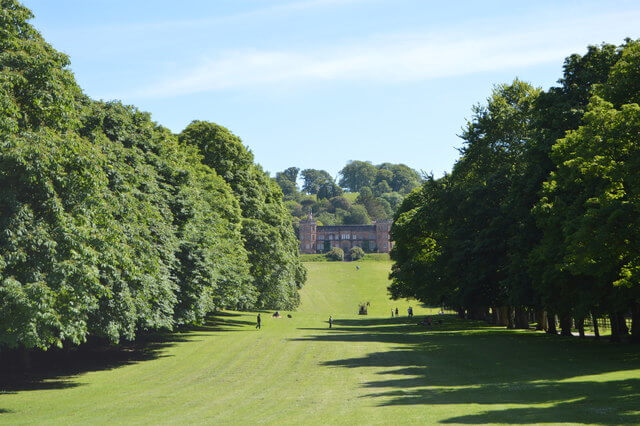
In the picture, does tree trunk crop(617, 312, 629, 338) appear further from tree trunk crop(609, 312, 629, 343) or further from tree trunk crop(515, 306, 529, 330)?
tree trunk crop(515, 306, 529, 330)

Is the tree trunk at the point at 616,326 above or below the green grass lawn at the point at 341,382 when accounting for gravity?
above

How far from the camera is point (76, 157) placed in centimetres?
2961

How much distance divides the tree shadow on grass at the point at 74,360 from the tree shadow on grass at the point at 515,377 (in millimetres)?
13502

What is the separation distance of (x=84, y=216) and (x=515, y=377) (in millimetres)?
19398

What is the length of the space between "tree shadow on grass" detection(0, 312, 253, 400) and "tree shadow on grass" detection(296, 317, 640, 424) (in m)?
13.5

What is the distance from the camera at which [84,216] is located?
3027 cm

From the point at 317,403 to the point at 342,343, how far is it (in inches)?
1007

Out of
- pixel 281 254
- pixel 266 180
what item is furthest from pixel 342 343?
pixel 266 180

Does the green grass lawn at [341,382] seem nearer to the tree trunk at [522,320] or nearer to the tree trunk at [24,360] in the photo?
the tree trunk at [24,360]

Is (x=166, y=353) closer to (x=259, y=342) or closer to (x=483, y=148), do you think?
(x=259, y=342)

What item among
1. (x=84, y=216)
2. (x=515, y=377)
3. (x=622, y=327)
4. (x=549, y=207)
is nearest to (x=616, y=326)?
(x=622, y=327)

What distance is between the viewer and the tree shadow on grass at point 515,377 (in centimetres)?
2180

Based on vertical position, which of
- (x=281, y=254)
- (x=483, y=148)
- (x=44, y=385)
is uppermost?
(x=483, y=148)

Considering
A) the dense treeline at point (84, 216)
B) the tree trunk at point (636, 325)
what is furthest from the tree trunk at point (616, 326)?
the dense treeline at point (84, 216)
